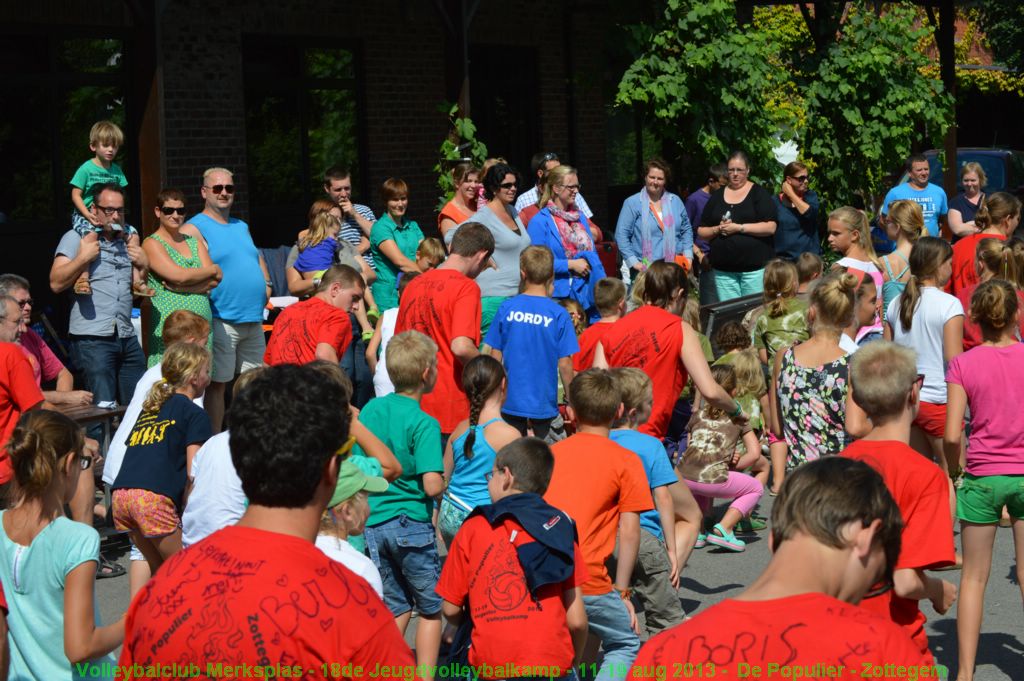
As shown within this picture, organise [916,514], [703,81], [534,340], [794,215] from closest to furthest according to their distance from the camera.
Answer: [916,514] < [534,340] < [794,215] < [703,81]

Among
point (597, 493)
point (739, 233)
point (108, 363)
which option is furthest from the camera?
point (739, 233)

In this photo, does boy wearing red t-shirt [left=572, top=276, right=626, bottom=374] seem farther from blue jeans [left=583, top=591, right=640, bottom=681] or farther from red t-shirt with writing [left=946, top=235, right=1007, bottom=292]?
red t-shirt with writing [left=946, top=235, right=1007, bottom=292]

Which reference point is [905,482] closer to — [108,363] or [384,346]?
[384,346]

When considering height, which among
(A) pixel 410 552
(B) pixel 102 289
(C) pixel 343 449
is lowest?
(A) pixel 410 552

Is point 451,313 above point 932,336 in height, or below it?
above

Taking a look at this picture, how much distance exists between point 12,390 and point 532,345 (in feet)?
8.99

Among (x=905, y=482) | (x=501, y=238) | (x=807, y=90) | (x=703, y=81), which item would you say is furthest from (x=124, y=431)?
(x=807, y=90)

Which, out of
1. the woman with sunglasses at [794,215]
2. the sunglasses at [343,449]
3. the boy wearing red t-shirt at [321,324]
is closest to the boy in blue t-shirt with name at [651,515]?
the boy wearing red t-shirt at [321,324]

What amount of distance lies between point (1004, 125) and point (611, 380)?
35.1 m

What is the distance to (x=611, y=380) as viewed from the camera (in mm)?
5281

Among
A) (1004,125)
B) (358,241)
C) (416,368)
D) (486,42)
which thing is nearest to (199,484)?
(416,368)

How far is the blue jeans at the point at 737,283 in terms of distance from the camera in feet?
37.8

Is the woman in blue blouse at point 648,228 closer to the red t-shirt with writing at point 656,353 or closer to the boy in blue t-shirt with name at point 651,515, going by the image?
the red t-shirt with writing at point 656,353

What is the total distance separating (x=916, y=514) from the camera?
13.5 feet
